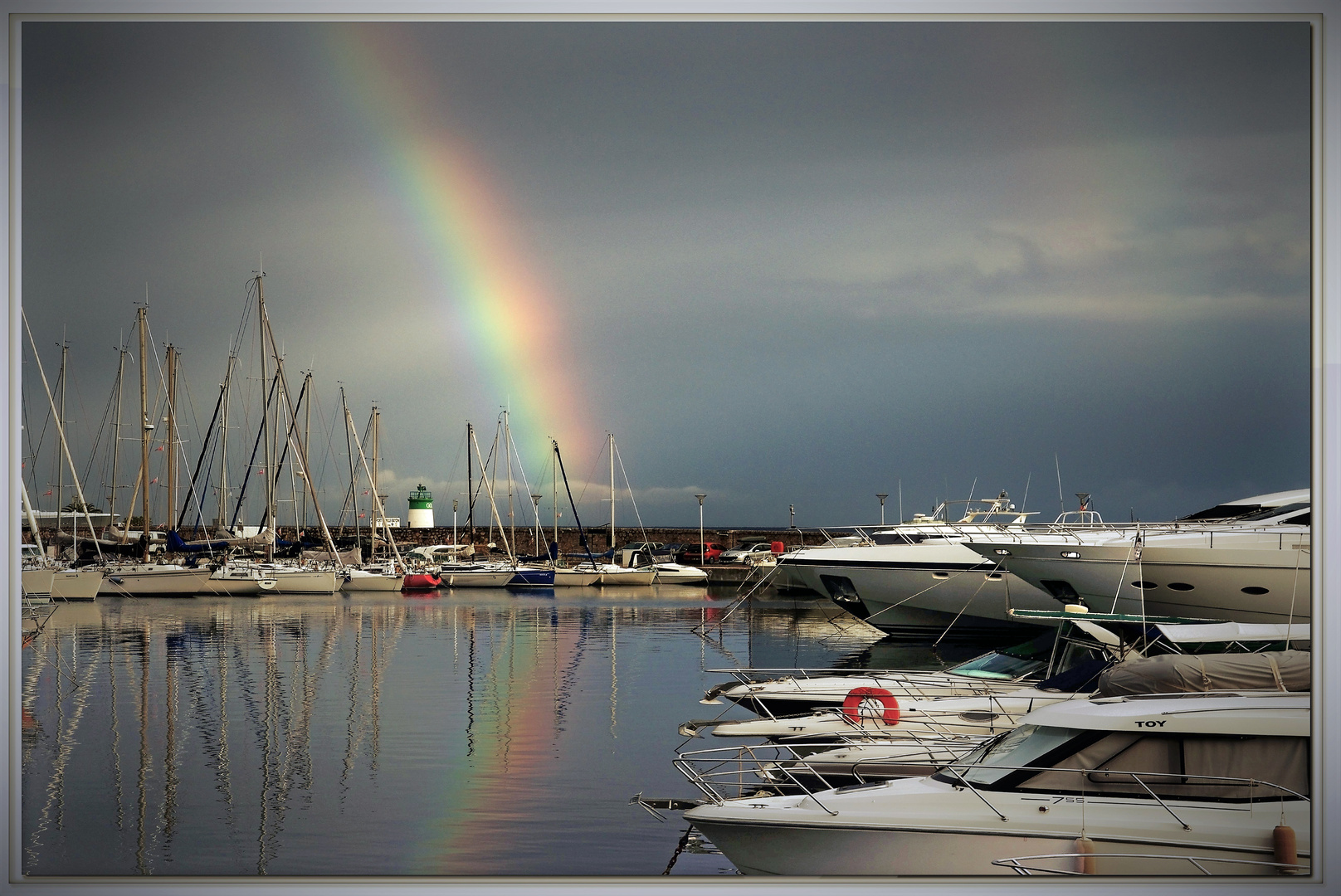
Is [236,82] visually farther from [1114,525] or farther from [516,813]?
[1114,525]

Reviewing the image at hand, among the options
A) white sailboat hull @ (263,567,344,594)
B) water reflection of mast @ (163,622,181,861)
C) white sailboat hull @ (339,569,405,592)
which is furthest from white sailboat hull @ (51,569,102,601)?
water reflection of mast @ (163,622,181,861)

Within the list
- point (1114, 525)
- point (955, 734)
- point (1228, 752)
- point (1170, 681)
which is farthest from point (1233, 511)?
point (1228, 752)

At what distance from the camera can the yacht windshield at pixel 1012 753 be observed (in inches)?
228

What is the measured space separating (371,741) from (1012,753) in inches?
304

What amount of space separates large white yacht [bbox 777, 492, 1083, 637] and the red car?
1005 inches

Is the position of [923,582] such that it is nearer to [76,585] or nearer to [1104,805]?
[1104,805]

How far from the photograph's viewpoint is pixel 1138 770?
5.63 meters

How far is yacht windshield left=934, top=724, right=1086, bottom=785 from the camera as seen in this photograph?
580 cm

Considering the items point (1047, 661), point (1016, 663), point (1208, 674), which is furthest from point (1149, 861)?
point (1016, 663)

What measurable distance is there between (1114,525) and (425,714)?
9.53 m

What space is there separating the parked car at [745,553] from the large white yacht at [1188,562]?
26.0m

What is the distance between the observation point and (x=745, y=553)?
47.2m

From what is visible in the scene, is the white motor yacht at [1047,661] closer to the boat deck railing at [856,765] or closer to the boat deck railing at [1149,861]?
Answer: the boat deck railing at [856,765]

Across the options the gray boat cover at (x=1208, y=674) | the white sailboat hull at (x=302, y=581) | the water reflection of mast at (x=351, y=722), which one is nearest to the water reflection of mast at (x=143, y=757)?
the water reflection of mast at (x=351, y=722)
